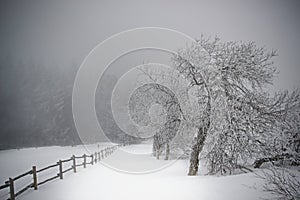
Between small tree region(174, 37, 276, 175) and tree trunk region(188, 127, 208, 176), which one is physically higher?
small tree region(174, 37, 276, 175)

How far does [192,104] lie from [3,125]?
4061 cm

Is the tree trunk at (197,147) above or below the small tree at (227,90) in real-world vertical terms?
below

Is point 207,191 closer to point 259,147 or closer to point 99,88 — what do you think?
point 259,147

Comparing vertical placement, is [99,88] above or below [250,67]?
above

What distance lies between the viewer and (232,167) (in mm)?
11406

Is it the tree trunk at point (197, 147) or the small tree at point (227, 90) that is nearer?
the small tree at point (227, 90)

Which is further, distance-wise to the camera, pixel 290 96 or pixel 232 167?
pixel 290 96

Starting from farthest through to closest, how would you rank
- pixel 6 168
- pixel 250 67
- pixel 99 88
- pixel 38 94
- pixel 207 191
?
1. pixel 99 88
2. pixel 38 94
3. pixel 6 168
4. pixel 250 67
5. pixel 207 191

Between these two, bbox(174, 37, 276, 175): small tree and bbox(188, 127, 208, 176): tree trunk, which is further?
bbox(188, 127, 208, 176): tree trunk

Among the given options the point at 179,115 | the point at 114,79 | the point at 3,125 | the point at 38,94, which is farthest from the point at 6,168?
the point at 114,79

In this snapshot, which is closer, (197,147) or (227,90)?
(227,90)

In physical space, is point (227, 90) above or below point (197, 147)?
above

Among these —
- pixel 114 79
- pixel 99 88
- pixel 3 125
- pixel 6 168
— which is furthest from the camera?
pixel 114 79

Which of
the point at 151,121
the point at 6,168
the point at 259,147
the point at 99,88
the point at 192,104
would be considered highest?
the point at 99,88
